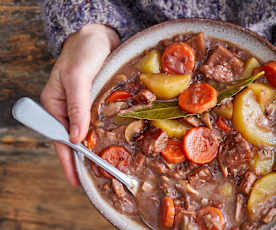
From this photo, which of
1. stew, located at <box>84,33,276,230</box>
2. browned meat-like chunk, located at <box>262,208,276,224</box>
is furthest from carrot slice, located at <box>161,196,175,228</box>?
browned meat-like chunk, located at <box>262,208,276,224</box>

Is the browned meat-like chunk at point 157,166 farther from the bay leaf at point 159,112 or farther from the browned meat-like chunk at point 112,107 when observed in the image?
the browned meat-like chunk at point 112,107

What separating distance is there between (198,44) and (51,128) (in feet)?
3.69

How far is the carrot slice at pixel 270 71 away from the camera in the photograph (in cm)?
221

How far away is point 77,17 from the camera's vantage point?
258 cm

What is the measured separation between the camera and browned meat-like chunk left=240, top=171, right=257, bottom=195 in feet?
7.26

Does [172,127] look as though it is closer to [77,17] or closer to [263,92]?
[263,92]

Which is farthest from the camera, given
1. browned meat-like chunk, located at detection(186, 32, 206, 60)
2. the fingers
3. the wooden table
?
the wooden table

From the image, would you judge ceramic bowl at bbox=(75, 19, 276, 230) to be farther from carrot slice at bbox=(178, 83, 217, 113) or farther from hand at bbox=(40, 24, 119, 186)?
carrot slice at bbox=(178, 83, 217, 113)

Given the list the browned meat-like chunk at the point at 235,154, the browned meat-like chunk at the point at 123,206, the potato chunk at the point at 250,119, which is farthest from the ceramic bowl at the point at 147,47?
the browned meat-like chunk at the point at 235,154

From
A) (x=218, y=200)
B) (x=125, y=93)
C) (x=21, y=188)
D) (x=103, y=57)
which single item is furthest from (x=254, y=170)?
(x=21, y=188)

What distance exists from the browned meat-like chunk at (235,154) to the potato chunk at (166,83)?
45cm

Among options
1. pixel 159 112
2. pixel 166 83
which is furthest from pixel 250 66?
pixel 159 112

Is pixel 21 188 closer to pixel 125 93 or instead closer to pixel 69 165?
pixel 69 165

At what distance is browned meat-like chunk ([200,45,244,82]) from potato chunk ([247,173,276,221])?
2.27 ft
